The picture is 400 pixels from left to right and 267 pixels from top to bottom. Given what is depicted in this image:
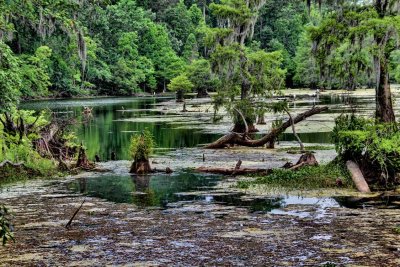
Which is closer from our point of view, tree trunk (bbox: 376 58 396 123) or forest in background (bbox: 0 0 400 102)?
tree trunk (bbox: 376 58 396 123)

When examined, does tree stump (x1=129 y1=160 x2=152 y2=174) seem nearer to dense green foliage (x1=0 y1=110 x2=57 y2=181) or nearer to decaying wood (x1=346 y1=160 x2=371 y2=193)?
dense green foliage (x1=0 y1=110 x2=57 y2=181)

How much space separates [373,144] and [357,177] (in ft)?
3.15

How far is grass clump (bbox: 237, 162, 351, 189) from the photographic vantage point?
615 inches

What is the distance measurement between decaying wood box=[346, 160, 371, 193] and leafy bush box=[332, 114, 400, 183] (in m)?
0.27

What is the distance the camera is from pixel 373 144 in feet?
49.5

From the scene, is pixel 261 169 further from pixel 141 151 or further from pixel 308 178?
pixel 141 151

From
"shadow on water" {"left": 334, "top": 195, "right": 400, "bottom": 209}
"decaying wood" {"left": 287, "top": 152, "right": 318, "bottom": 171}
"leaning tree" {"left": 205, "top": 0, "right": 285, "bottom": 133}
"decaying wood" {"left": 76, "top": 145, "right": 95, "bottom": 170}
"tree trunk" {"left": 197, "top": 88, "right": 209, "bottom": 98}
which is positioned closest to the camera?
"shadow on water" {"left": 334, "top": 195, "right": 400, "bottom": 209}

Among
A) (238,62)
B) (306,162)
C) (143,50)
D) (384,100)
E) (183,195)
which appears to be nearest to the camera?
(183,195)

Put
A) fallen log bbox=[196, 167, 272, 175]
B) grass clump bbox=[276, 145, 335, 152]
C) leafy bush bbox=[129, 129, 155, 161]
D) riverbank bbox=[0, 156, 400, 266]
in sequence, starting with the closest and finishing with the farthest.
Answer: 1. riverbank bbox=[0, 156, 400, 266]
2. fallen log bbox=[196, 167, 272, 175]
3. leafy bush bbox=[129, 129, 155, 161]
4. grass clump bbox=[276, 145, 335, 152]

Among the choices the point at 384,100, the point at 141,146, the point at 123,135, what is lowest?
the point at 123,135

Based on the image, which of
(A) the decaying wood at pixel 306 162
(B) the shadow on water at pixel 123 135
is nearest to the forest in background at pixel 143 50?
(B) the shadow on water at pixel 123 135

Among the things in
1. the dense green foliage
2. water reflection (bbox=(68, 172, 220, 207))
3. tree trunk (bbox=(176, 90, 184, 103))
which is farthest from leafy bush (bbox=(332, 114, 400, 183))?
tree trunk (bbox=(176, 90, 184, 103))

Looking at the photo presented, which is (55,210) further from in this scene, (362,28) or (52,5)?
(362,28)

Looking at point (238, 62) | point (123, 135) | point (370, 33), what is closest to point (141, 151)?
point (370, 33)
